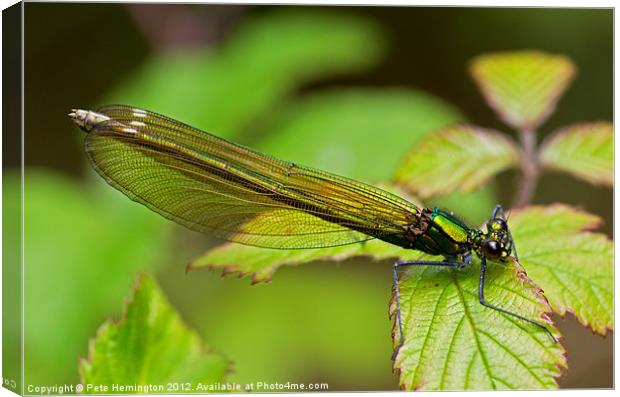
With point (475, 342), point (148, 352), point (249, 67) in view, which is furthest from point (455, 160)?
point (249, 67)

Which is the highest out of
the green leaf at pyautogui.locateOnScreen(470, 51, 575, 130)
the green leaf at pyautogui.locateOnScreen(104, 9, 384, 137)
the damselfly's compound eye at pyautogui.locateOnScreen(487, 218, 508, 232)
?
the green leaf at pyautogui.locateOnScreen(104, 9, 384, 137)

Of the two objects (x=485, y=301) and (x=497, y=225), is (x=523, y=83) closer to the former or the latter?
(x=497, y=225)

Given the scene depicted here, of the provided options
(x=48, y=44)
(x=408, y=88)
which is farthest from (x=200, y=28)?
(x=408, y=88)

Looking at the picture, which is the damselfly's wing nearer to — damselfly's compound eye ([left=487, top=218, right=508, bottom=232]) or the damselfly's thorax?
the damselfly's thorax

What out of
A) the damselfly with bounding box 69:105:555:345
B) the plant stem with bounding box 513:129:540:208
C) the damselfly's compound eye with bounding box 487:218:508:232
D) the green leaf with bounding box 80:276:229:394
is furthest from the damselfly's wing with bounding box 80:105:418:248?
the plant stem with bounding box 513:129:540:208

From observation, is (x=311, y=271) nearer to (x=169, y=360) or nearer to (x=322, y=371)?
(x=322, y=371)
